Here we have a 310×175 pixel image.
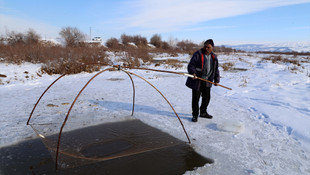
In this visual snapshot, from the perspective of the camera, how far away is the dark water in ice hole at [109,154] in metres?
3.04

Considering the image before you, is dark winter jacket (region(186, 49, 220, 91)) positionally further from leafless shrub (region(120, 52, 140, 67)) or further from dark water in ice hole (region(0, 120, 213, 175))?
leafless shrub (region(120, 52, 140, 67))

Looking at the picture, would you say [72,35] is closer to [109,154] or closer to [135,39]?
[135,39]

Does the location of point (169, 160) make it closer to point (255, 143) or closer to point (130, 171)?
point (130, 171)

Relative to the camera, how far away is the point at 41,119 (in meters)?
5.15

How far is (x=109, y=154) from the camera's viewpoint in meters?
3.51

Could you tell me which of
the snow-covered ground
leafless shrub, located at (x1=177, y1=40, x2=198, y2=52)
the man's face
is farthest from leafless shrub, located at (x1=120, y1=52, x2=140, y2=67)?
leafless shrub, located at (x1=177, y1=40, x2=198, y2=52)

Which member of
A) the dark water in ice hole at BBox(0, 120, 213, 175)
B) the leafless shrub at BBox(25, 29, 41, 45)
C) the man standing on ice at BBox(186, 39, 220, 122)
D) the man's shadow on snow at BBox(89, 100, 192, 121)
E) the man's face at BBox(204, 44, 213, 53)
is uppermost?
the leafless shrub at BBox(25, 29, 41, 45)

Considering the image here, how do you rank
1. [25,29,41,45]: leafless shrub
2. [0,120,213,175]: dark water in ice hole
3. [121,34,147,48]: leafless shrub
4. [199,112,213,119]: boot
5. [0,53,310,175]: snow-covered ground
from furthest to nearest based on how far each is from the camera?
[121,34,147,48]: leafless shrub, [25,29,41,45]: leafless shrub, [199,112,213,119]: boot, [0,53,310,175]: snow-covered ground, [0,120,213,175]: dark water in ice hole

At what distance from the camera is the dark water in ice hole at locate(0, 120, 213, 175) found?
9.98 ft

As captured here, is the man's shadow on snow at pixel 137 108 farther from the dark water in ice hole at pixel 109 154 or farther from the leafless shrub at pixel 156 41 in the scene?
the leafless shrub at pixel 156 41

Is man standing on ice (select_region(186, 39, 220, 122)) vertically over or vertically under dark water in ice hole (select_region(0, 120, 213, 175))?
over

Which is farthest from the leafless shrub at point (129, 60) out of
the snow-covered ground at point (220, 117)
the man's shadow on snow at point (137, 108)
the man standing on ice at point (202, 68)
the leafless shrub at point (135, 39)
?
the leafless shrub at point (135, 39)

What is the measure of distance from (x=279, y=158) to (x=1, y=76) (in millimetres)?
12825

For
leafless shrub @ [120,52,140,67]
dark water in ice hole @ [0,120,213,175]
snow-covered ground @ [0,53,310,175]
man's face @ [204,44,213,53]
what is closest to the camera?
dark water in ice hole @ [0,120,213,175]
